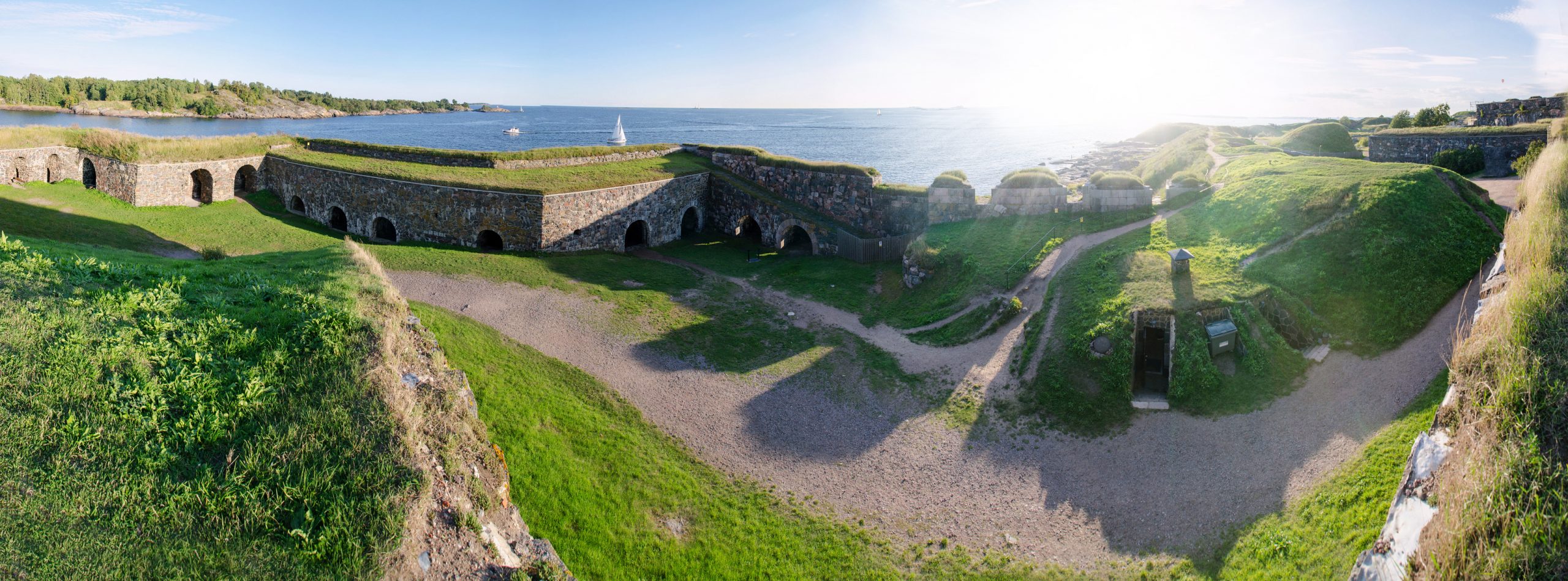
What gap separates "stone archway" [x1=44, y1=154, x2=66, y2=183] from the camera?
3266cm

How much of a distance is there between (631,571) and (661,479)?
2681mm

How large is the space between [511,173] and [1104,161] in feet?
217

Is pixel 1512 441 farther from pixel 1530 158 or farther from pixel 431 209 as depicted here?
pixel 431 209

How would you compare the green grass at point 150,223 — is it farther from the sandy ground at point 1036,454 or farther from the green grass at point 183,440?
the sandy ground at point 1036,454

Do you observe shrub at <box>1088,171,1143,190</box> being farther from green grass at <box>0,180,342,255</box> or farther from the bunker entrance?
green grass at <box>0,180,342,255</box>

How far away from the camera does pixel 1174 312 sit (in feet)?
55.6

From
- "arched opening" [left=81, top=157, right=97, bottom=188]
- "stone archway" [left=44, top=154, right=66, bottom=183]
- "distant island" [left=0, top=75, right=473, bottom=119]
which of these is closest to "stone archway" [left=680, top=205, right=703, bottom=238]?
"arched opening" [left=81, top=157, right=97, bottom=188]

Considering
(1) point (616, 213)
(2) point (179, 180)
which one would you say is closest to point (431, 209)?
(1) point (616, 213)

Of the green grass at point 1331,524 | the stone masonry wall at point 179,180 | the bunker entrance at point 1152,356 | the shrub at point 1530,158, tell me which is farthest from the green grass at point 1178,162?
the stone masonry wall at point 179,180

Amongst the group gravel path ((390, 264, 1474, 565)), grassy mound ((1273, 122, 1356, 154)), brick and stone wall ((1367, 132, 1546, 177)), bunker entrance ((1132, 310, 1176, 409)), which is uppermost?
grassy mound ((1273, 122, 1356, 154))

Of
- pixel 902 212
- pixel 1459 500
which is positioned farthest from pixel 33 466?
pixel 902 212

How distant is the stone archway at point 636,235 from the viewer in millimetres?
33531

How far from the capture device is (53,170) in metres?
32.9

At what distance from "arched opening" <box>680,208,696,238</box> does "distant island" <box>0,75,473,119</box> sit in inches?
4734
